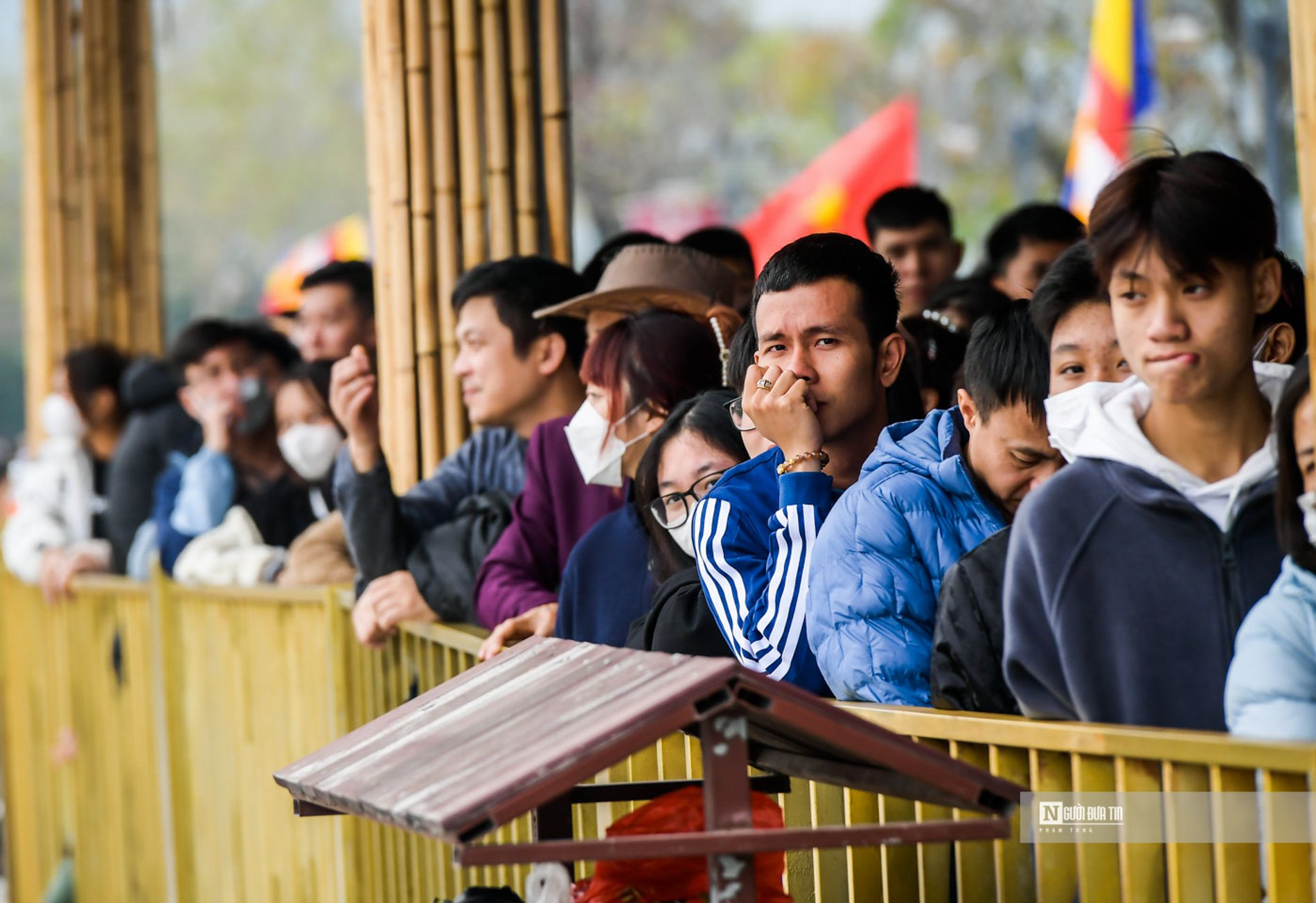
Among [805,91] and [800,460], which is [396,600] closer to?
[800,460]

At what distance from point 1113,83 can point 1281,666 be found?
8735 millimetres

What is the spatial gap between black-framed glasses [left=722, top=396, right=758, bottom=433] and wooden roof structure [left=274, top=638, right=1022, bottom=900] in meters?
1.04

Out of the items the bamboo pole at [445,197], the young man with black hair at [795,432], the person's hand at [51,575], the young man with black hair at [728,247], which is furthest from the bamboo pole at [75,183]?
the young man with black hair at [795,432]

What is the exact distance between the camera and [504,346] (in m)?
4.76

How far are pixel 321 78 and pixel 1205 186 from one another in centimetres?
3633

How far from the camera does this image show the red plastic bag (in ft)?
7.55

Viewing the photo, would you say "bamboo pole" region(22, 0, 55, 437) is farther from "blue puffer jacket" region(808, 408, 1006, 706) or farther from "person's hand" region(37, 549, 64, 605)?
"blue puffer jacket" region(808, 408, 1006, 706)

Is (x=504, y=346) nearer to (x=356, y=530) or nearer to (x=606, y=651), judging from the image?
(x=356, y=530)

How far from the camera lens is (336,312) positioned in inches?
249

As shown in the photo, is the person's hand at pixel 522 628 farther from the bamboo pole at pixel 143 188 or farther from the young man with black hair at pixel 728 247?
the bamboo pole at pixel 143 188

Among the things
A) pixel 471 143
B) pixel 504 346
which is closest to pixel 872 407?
pixel 504 346

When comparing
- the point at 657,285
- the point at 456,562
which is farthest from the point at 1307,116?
the point at 456,562

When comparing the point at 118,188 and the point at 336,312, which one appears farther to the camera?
the point at 118,188

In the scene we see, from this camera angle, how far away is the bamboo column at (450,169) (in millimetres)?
5562
